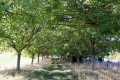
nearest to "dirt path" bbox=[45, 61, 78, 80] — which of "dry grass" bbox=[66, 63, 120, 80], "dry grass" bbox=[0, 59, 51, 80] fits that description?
"dry grass" bbox=[66, 63, 120, 80]

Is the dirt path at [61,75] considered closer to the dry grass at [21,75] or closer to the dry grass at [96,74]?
the dry grass at [96,74]

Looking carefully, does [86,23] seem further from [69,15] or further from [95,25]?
[69,15]

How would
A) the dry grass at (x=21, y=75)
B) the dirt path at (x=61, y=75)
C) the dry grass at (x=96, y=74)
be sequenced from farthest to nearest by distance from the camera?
the dirt path at (x=61, y=75) < the dry grass at (x=21, y=75) < the dry grass at (x=96, y=74)

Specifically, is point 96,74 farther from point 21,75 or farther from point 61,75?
point 21,75

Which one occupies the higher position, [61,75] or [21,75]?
[21,75]

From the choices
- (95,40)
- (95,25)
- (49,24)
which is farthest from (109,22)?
(95,40)

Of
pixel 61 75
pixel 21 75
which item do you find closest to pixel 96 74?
pixel 61 75

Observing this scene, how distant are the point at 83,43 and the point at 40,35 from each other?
6.09 meters

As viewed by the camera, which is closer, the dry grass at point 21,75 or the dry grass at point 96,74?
the dry grass at point 96,74

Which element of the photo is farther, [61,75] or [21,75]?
[61,75]

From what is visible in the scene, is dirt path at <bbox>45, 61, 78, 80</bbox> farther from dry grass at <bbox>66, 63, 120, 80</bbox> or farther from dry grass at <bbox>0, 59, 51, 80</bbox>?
dry grass at <bbox>0, 59, 51, 80</bbox>

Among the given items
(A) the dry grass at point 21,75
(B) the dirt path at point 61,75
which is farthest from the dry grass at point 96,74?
A: (A) the dry grass at point 21,75

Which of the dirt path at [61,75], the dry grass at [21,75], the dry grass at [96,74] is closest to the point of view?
the dry grass at [96,74]

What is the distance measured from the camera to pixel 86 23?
6.33 metres
